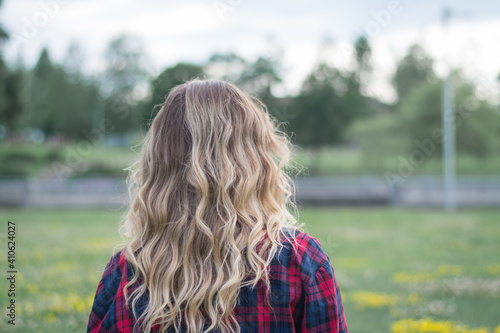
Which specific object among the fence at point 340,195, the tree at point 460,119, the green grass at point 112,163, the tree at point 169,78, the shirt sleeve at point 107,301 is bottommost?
the fence at point 340,195

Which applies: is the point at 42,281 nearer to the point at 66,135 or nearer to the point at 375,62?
the point at 66,135

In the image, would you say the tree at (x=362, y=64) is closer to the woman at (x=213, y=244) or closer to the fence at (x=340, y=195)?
the fence at (x=340, y=195)

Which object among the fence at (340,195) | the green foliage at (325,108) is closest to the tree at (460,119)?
the green foliage at (325,108)

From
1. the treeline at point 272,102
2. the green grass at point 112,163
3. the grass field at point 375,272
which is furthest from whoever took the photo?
the green grass at point 112,163

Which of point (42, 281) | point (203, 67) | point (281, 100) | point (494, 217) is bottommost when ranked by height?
point (494, 217)

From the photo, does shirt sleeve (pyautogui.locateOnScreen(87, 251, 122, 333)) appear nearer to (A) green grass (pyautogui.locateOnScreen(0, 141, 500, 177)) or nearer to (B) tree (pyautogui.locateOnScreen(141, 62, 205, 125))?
(B) tree (pyautogui.locateOnScreen(141, 62, 205, 125))

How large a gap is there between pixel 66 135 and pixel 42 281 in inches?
1239

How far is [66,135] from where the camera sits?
120 ft

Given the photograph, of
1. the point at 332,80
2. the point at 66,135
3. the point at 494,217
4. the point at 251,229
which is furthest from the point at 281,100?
the point at 251,229

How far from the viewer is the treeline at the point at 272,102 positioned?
2628cm

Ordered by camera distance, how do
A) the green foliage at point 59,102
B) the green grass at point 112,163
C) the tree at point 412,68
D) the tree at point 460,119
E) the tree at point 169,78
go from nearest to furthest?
the tree at point 169,78, the tree at point 460,119, the green grass at point 112,163, the green foliage at point 59,102, the tree at point 412,68

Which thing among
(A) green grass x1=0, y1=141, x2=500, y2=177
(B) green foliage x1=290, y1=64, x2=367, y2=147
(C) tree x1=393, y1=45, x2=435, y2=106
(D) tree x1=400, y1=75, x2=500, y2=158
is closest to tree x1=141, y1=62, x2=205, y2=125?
(A) green grass x1=0, y1=141, x2=500, y2=177

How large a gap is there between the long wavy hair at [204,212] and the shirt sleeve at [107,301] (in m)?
0.08

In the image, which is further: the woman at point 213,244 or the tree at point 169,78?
the tree at point 169,78
